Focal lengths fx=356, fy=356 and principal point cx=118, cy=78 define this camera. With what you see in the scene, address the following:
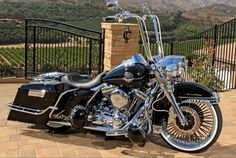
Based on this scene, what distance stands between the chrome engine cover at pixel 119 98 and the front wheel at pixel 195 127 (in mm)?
444

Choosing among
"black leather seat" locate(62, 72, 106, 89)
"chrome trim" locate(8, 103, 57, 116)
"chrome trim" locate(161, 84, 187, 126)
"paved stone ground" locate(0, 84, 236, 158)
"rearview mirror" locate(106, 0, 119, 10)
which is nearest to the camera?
"rearview mirror" locate(106, 0, 119, 10)

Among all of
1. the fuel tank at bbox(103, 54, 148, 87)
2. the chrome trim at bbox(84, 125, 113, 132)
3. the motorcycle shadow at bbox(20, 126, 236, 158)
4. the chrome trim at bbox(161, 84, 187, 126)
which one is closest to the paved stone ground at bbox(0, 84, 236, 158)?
the motorcycle shadow at bbox(20, 126, 236, 158)

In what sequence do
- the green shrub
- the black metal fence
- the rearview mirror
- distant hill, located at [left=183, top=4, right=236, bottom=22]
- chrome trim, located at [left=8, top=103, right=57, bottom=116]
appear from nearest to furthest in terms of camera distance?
the rearview mirror, chrome trim, located at [left=8, top=103, right=57, bottom=116], the green shrub, the black metal fence, distant hill, located at [left=183, top=4, right=236, bottom=22]

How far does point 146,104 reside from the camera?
3316 mm

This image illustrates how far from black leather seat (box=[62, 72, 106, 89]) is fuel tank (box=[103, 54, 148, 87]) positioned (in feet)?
0.64

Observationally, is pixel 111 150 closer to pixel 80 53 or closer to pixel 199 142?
pixel 199 142

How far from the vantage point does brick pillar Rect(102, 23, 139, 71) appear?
6.33m

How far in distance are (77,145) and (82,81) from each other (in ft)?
2.19

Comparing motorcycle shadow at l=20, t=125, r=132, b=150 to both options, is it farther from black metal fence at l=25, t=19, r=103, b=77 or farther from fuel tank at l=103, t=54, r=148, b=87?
black metal fence at l=25, t=19, r=103, b=77

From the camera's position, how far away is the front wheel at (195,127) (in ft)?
10.8

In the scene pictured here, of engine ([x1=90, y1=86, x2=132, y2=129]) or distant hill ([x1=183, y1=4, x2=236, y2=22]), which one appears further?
distant hill ([x1=183, y1=4, x2=236, y2=22])

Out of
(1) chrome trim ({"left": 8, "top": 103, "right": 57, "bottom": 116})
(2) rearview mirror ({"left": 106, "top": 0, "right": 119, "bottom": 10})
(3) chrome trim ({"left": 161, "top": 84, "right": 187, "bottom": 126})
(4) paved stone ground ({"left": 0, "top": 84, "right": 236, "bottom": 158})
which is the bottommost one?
(4) paved stone ground ({"left": 0, "top": 84, "right": 236, "bottom": 158})

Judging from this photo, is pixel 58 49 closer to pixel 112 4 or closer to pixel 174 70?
pixel 112 4

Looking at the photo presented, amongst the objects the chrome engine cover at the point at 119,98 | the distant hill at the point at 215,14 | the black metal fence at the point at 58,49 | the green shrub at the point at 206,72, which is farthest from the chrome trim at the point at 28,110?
the distant hill at the point at 215,14
